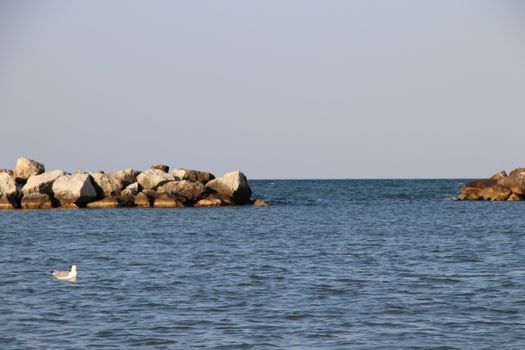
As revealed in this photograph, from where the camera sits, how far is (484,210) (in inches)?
2327

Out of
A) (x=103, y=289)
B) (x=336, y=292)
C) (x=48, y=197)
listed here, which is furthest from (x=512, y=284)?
(x=48, y=197)

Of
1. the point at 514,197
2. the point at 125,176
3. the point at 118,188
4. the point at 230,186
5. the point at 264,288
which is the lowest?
the point at 264,288

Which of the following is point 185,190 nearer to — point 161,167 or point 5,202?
point 161,167

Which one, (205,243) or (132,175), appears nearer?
(205,243)

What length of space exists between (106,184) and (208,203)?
710cm

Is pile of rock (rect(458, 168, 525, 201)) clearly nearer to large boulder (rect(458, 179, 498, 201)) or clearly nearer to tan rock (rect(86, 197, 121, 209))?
large boulder (rect(458, 179, 498, 201))

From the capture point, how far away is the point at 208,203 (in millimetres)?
61625

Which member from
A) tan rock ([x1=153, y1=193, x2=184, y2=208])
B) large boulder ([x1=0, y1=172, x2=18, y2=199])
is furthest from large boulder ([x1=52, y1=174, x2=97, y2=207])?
tan rock ([x1=153, y1=193, x2=184, y2=208])

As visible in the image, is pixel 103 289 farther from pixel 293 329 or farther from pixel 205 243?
pixel 205 243

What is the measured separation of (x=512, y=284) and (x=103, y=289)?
995 centimetres

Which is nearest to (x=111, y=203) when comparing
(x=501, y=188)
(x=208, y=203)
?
(x=208, y=203)

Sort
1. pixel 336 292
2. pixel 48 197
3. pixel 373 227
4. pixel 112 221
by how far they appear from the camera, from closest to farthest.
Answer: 1. pixel 336 292
2. pixel 373 227
3. pixel 112 221
4. pixel 48 197

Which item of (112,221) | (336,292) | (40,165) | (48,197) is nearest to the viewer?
(336,292)

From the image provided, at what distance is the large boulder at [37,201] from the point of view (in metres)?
58.2
